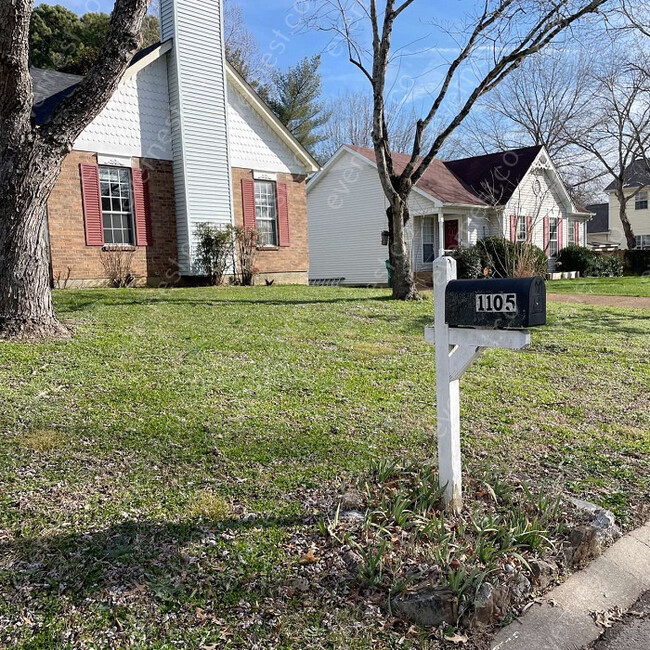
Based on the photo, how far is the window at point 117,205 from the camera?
495 inches

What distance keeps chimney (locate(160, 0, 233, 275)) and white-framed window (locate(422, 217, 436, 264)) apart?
33.3 feet

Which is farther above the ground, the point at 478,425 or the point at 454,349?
the point at 454,349

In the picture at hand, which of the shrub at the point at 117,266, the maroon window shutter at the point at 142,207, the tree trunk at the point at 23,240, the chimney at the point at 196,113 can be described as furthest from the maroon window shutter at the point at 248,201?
the tree trunk at the point at 23,240

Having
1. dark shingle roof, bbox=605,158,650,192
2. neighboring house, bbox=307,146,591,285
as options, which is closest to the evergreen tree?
neighboring house, bbox=307,146,591,285

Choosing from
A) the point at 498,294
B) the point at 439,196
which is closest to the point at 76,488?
the point at 498,294

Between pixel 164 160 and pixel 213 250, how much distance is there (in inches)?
95.5

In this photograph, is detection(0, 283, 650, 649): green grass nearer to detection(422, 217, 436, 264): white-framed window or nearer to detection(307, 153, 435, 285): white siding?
detection(307, 153, 435, 285): white siding

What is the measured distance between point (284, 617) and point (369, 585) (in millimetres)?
399

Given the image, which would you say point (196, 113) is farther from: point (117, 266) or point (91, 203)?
point (117, 266)

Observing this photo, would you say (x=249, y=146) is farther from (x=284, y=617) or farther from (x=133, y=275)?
(x=284, y=617)

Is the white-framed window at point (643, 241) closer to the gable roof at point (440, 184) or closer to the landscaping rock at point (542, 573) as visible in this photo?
the gable roof at point (440, 184)

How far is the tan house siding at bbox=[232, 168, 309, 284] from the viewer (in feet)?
50.8

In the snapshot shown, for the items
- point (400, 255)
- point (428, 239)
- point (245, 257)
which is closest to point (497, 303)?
point (400, 255)

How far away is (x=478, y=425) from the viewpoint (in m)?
4.33
